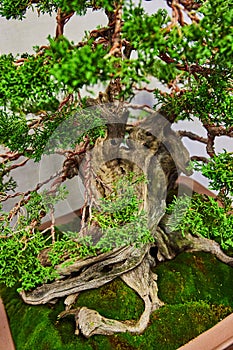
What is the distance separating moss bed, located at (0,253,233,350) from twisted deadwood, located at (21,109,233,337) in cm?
2

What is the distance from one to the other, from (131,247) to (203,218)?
198 millimetres

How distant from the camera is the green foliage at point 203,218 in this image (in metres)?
1.06

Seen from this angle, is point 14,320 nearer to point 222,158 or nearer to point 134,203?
point 134,203

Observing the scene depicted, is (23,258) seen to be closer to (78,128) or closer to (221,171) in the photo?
(78,128)

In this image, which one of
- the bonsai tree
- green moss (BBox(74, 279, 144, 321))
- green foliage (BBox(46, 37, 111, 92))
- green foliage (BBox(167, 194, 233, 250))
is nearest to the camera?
green foliage (BBox(46, 37, 111, 92))

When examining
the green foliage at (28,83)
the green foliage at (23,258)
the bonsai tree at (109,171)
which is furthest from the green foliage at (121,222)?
the green foliage at (28,83)

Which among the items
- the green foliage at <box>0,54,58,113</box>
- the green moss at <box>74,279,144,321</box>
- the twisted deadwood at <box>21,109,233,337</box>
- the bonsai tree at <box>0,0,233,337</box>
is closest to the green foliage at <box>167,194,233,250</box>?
the bonsai tree at <box>0,0,233,337</box>

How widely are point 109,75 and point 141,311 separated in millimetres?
716

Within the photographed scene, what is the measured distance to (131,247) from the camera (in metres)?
1.17

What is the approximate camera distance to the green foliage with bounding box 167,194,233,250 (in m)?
1.06

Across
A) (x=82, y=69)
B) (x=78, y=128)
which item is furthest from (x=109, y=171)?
(x=82, y=69)

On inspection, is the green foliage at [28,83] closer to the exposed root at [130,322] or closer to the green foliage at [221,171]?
the green foliage at [221,171]

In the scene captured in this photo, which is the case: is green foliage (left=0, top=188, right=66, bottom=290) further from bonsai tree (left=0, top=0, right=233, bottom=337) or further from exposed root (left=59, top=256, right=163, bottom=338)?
exposed root (left=59, top=256, right=163, bottom=338)

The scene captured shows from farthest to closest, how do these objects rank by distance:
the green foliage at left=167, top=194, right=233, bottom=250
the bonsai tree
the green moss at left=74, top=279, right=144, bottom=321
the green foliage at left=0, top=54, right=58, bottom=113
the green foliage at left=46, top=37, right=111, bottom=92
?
the green moss at left=74, top=279, right=144, bottom=321, the green foliage at left=167, top=194, right=233, bottom=250, the bonsai tree, the green foliage at left=0, top=54, right=58, bottom=113, the green foliage at left=46, top=37, right=111, bottom=92
